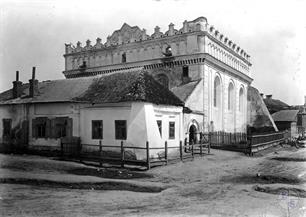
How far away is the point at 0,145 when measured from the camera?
79.0 feet

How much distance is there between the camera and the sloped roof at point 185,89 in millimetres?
28381

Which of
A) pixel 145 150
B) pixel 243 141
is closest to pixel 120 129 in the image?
pixel 145 150

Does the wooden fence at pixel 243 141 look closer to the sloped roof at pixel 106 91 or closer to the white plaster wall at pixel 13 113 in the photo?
the sloped roof at pixel 106 91

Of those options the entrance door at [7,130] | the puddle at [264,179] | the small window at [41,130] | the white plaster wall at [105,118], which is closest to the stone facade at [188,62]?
the white plaster wall at [105,118]

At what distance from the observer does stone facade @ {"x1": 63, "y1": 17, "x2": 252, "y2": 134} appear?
99.7 feet

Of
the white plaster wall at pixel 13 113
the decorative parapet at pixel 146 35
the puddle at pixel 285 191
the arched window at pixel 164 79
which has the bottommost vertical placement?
the puddle at pixel 285 191

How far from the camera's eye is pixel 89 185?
11.8 meters

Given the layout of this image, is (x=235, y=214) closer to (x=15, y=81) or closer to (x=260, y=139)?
(x=260, y=139)

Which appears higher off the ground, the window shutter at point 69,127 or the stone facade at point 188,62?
the stone facade at point 188,62

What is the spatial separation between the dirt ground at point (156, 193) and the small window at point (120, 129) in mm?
3782

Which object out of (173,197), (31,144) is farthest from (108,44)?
(173,197)

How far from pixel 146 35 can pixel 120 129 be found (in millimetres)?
17016

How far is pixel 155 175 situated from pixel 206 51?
19.0m

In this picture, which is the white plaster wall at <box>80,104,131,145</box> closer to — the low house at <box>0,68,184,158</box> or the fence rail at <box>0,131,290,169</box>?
the low house at <box>0,68,184,158</box>
